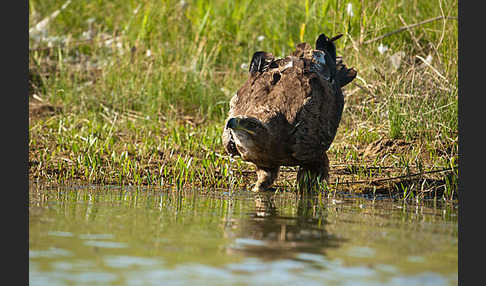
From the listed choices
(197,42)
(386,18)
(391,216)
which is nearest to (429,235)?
(391,216)

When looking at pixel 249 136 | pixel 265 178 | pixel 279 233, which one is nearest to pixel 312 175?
pixel 265 178

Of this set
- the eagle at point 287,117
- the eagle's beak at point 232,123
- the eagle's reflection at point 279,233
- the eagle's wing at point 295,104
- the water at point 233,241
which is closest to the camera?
the water at point 233,241

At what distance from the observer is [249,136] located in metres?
5.71

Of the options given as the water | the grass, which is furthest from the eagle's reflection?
the grass

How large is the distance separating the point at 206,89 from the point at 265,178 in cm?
371

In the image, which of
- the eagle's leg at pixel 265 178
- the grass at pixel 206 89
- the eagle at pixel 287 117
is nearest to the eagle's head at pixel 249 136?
the eagle at pixel 287 117

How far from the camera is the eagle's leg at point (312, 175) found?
628 cm

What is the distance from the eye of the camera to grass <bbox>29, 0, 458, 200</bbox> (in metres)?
6.81

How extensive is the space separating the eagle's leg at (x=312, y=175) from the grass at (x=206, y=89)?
248mm

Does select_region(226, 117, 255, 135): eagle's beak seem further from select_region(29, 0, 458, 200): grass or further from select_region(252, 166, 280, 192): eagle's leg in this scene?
select_region(29, 0, 458, 200): grass

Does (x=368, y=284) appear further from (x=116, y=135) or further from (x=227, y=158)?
(x=116, y=135)

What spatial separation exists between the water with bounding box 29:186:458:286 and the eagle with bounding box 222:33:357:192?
20.5 inches

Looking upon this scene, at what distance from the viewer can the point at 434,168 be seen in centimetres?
676

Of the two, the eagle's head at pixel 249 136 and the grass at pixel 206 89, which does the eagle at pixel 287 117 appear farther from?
the grass at pixel 206 89
